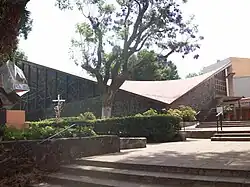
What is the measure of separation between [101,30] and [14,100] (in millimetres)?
10607

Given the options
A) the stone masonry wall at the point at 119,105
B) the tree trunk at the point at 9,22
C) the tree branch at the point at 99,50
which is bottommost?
the stone masonry wall at the point at 119,105

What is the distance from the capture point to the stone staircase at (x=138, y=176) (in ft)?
17.0

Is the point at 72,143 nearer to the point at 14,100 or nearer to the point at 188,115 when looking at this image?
the point at 14,100

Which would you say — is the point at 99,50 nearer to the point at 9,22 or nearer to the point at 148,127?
the point at 148,127

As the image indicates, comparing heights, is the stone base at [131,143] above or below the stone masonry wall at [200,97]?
below

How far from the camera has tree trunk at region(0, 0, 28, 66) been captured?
21.3 feet

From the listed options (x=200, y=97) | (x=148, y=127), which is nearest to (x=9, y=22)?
(x=148, y=127)

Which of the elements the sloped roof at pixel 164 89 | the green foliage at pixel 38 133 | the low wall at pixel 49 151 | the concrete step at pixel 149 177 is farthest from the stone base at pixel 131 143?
the sloped roof at pixel 164 89

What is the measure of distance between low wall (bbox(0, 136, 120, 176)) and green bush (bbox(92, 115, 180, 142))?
4696 mm

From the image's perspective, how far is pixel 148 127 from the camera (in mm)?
13266

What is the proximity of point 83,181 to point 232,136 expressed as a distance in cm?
835

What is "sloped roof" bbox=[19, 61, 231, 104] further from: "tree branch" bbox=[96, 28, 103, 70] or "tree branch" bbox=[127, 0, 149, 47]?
"tree branch" bbox=[127, 0, 149, 47]

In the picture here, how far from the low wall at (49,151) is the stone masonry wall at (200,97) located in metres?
14.7

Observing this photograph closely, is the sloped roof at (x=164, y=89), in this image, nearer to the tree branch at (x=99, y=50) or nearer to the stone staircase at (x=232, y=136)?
the tree branch at (x=99, y=50)
